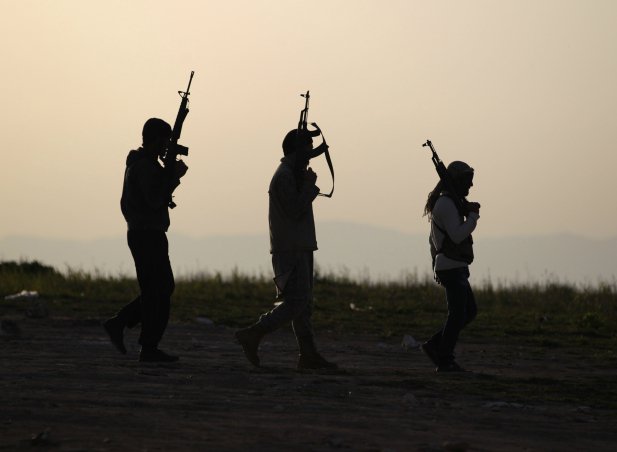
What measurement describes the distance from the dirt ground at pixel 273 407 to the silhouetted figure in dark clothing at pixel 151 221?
0.49 meters

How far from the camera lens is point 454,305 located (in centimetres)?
1258

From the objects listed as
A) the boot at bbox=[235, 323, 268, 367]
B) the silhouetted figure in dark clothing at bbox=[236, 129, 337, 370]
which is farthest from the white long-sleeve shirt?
the boot at bbox=[235, 323, 268, 367]

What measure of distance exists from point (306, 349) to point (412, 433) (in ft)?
13.1

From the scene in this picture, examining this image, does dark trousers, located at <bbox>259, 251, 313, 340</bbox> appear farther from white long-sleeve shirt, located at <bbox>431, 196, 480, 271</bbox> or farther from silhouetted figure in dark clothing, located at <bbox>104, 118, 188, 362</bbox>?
white long-sleeve shirt, located at <bbox>431, 196, 480, 271</bbox>

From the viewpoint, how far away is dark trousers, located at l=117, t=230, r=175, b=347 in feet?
41.1

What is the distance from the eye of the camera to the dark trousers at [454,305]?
12.6m

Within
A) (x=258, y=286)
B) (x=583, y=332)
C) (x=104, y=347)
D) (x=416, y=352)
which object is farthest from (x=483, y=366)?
(x=258, y=286)

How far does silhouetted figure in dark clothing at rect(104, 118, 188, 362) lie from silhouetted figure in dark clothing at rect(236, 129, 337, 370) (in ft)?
2.68

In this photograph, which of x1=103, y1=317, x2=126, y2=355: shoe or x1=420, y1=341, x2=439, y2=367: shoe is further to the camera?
x1=103, y1=317, x2=126, y2=355: shoe

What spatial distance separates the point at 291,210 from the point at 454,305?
1.71m

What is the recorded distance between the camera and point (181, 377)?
37.0 ft

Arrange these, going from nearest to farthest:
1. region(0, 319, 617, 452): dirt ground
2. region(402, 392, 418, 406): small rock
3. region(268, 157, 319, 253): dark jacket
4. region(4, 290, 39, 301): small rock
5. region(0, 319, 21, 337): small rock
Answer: region(0, 319, 617, 452): dirt ground → region(402, 392, 418, 406): small rock → region(268, 157, 319, 253): dark jacket → region(0, 319, 21, 337): small rock → region(4, 290, 39, 301): small rock

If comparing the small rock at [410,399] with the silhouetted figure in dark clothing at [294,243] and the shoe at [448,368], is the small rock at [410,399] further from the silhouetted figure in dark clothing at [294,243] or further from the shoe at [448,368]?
the shoe at [448,368]

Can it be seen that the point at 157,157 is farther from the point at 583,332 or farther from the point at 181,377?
the point at 583,332
